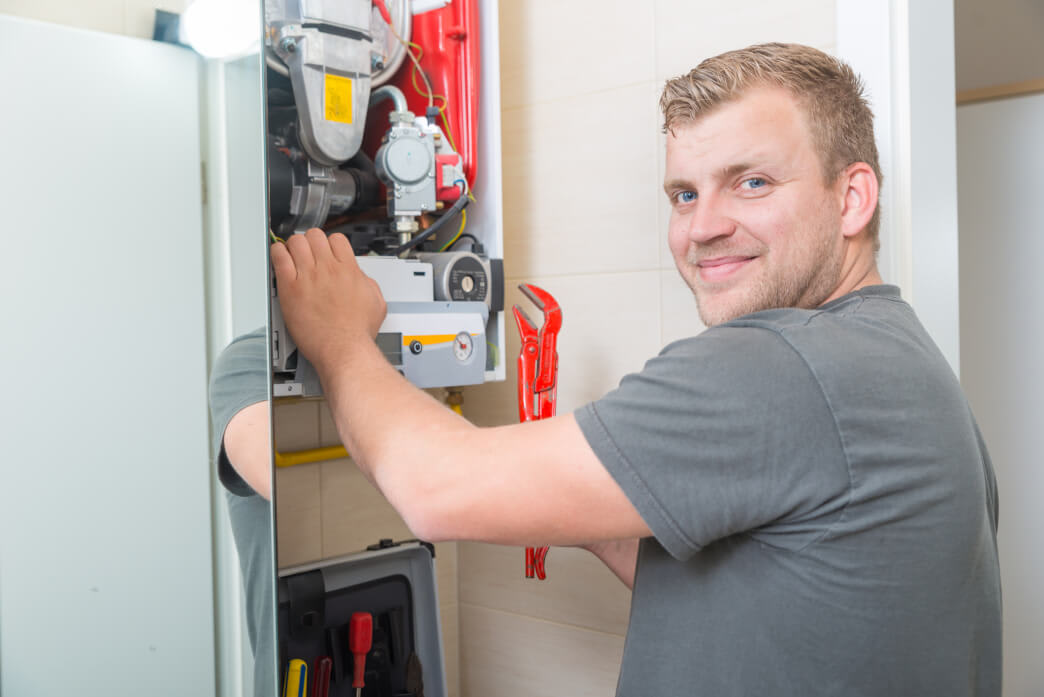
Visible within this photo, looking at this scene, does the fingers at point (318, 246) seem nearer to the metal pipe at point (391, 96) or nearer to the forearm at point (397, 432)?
the forearm at point (397, 432)

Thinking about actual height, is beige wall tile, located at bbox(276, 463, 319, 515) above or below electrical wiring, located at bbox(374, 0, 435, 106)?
below

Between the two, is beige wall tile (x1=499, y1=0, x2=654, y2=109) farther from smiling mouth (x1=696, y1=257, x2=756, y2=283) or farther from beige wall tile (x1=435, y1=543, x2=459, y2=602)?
beige wall tile (x1=435, y1=543, x2=459, y2=602)

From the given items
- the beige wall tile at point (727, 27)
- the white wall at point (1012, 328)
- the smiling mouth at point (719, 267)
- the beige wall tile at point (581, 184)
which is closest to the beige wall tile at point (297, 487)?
the beige wall tile at point (581, 184)

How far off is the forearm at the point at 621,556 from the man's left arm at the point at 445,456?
455 millimetres

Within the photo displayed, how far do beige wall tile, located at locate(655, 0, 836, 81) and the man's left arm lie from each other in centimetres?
93

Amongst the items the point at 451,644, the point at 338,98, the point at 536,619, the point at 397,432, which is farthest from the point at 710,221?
the point at 451,644

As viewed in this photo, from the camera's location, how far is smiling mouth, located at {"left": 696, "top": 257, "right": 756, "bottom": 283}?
100cm

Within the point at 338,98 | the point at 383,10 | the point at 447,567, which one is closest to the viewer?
the point at 338,98

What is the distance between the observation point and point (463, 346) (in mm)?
1371

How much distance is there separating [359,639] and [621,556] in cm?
46

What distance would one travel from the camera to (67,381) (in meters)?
0.68

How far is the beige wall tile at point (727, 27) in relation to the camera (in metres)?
1.41

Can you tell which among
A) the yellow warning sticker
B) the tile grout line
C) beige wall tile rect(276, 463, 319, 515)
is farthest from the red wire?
the tile grout line

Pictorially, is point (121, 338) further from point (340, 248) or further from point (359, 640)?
point (359, 640)
